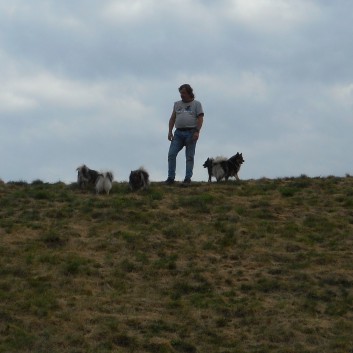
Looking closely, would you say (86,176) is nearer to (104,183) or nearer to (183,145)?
(104,183)

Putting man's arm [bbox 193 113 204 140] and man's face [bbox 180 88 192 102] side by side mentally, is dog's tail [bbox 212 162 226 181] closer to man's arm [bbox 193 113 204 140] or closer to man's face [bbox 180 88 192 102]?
man's arm [bbox 193 113 204 140]

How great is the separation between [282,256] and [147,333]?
4.94 m

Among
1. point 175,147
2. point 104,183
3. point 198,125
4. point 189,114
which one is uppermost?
point 189,114

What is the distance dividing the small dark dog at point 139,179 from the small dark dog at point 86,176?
3.42 ft

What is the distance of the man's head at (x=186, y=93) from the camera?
2473cm

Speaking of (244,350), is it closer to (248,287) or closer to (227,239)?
(248,287)

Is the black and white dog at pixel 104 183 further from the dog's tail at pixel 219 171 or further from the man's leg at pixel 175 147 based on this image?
the dog's tail at pixel 219 171

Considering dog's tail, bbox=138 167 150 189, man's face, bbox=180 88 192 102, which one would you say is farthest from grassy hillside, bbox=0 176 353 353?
man's face, bbox=180 88 192 102

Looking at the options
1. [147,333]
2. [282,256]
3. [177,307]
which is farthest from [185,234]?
[147,333]

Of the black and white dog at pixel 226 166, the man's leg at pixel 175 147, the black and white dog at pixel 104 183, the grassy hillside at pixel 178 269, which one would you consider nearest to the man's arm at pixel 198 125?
the man's leg at pixel 175 147

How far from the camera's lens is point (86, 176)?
25.4m

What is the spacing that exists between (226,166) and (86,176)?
13.9 ft

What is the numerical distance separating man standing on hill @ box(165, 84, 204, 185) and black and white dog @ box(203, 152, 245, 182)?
1557 millimetres

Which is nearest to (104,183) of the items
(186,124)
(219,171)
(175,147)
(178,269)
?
(175,147)
